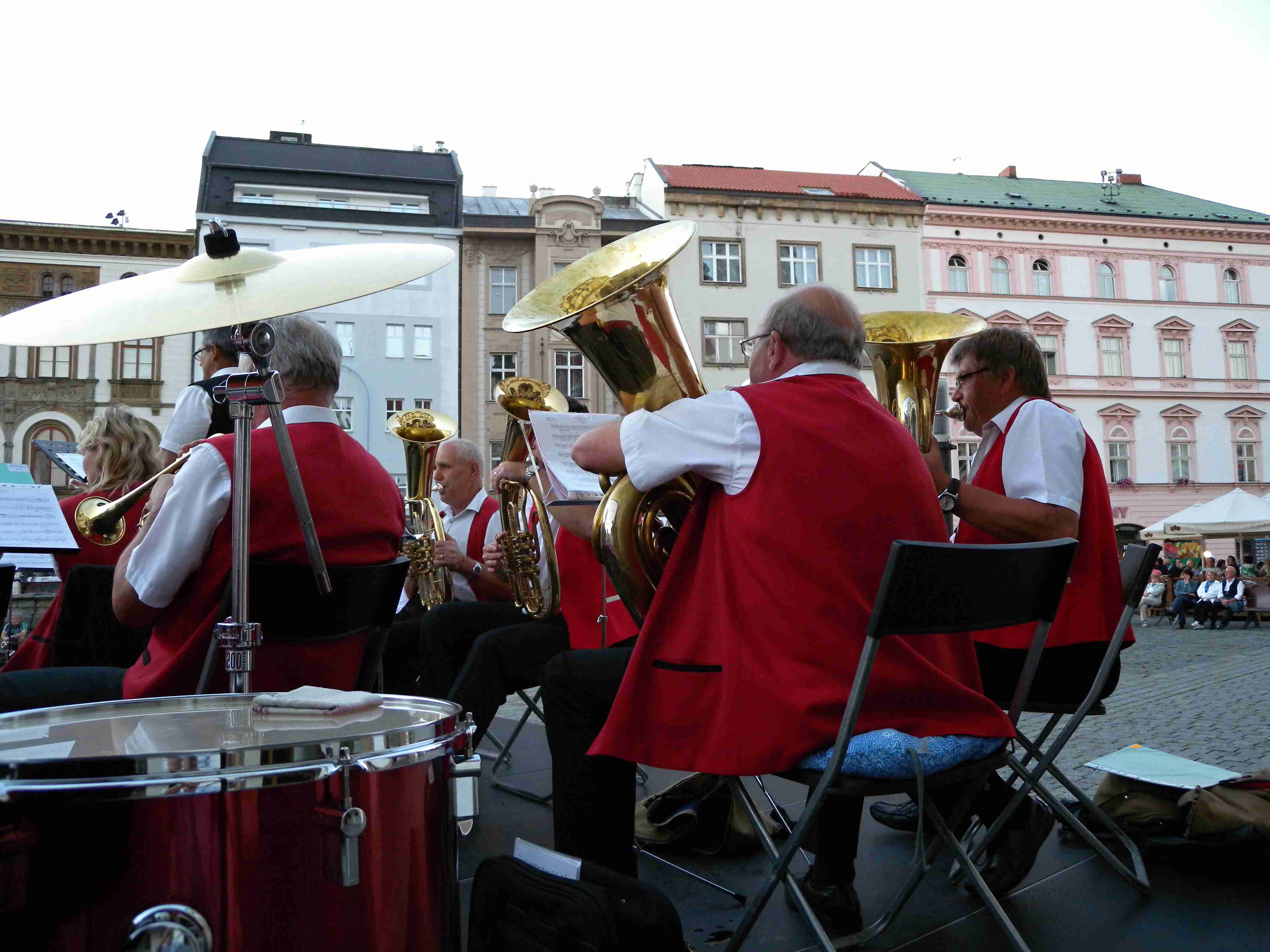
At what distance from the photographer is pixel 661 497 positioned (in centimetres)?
236

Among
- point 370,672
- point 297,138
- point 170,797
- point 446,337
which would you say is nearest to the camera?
point 170,797

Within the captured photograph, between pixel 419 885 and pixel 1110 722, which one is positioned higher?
pixel 419 885

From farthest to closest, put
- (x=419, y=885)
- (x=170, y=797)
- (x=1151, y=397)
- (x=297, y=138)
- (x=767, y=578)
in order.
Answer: (x=1151, y=397)
(x=297, y=138)
(x=767, y=578)
(x=419, y=885)
(x=170, y=797)

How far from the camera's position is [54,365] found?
93.4ft

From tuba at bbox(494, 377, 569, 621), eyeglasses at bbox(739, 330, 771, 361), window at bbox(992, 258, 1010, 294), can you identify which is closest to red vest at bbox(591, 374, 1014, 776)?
eyeglasses at bbox(739, 330, 771, 361)

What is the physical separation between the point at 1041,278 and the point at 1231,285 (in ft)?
24.9

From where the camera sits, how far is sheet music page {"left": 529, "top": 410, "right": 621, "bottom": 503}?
2.73m

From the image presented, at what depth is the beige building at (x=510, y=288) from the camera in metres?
27.7

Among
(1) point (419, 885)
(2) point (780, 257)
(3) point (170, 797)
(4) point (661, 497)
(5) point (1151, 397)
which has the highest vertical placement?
(2) point (780, 257)

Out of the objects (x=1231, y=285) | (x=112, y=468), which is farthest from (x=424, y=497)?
(x=1231, y=285)

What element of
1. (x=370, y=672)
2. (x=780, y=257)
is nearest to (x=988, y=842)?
(x=370, y=672)

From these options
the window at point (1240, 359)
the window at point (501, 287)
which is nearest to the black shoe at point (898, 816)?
the window at point (501, 287)

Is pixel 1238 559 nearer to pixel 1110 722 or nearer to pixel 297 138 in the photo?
pixel 1110 722

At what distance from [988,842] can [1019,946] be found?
1.83ft
